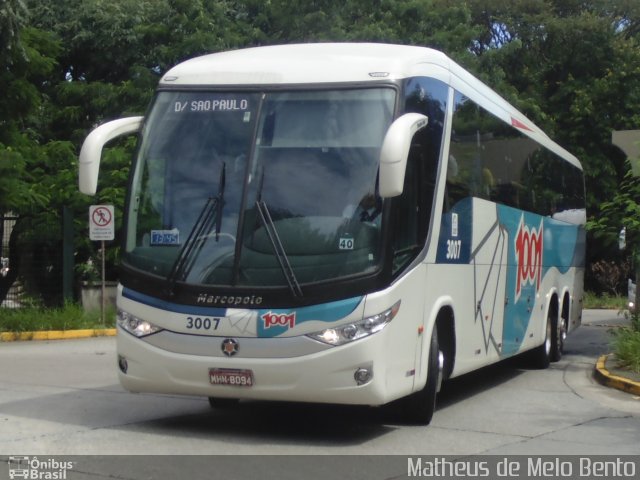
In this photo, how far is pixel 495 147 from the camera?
13.0 meters

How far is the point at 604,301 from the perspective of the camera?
3575 cm

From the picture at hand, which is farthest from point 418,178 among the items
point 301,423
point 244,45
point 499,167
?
point 244,45

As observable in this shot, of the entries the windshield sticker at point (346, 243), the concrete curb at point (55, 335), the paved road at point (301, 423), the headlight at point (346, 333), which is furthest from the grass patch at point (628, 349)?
the concrete curb at point (55, 335)

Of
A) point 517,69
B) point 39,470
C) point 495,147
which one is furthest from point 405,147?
point 517,69

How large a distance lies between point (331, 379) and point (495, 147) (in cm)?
541

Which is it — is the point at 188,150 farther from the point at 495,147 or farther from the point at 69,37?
the point at 69,37

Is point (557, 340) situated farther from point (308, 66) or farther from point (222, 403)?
point (308, 66)

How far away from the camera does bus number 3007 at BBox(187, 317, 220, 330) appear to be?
882cm

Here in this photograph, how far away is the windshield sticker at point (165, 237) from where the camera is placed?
9117mm

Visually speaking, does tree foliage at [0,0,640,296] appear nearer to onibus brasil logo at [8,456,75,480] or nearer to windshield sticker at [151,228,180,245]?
windshield sticker at [151,228,180,245]

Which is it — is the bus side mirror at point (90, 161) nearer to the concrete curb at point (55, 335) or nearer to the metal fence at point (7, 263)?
the concrete curb at point (55, 335)

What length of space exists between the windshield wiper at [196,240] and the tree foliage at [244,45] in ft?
25.8

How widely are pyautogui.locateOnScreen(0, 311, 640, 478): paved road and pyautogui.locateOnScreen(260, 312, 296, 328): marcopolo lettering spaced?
41.6 inches

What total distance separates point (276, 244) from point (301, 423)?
2286mm
